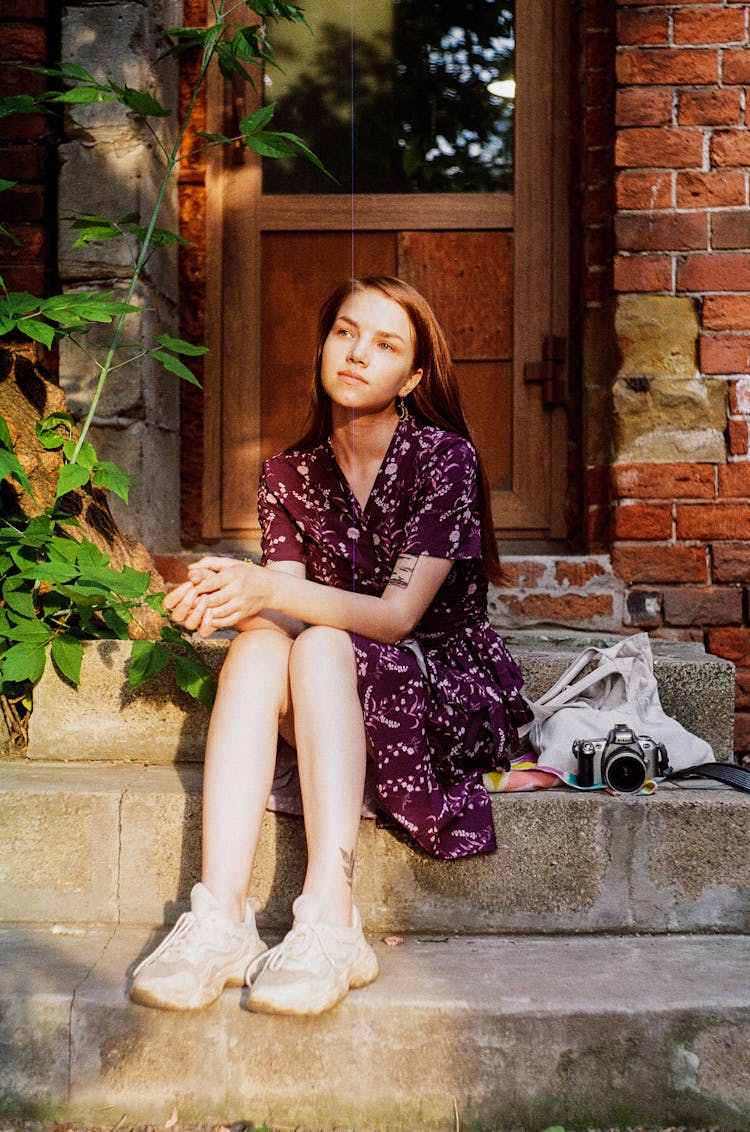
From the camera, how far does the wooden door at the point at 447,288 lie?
354 centimetres

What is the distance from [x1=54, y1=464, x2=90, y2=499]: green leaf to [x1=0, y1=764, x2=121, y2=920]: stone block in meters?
0.62

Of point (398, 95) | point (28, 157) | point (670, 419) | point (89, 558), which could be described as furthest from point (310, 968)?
point (398, 95)

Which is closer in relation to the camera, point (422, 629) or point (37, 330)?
point (37, 330)

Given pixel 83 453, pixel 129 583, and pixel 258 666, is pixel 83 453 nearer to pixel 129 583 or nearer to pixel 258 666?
pixel 129 583

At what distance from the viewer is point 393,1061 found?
1.67 meters

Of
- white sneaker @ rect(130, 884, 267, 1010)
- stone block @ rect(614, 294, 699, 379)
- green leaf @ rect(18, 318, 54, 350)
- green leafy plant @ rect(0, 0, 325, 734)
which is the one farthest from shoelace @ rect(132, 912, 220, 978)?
stone block @ rect(614, 294, 699, 379)

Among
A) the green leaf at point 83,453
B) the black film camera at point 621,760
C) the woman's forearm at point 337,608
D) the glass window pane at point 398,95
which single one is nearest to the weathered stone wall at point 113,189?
the glass window pane at point 398,95

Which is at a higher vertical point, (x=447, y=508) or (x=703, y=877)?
(x=447, y=508)

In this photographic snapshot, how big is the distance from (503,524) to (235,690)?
1.81 m

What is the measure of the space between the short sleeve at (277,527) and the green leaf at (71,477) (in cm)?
38

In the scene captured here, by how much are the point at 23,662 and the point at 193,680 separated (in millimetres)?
353

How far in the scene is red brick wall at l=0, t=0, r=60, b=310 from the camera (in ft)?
10.6

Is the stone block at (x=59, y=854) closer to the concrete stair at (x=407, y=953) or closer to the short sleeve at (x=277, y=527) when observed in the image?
the concrete stair at (x=407, y=953)

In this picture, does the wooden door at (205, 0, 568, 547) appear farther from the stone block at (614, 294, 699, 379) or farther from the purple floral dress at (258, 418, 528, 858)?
the purple floral dress at (258, 418, 528, 858)
